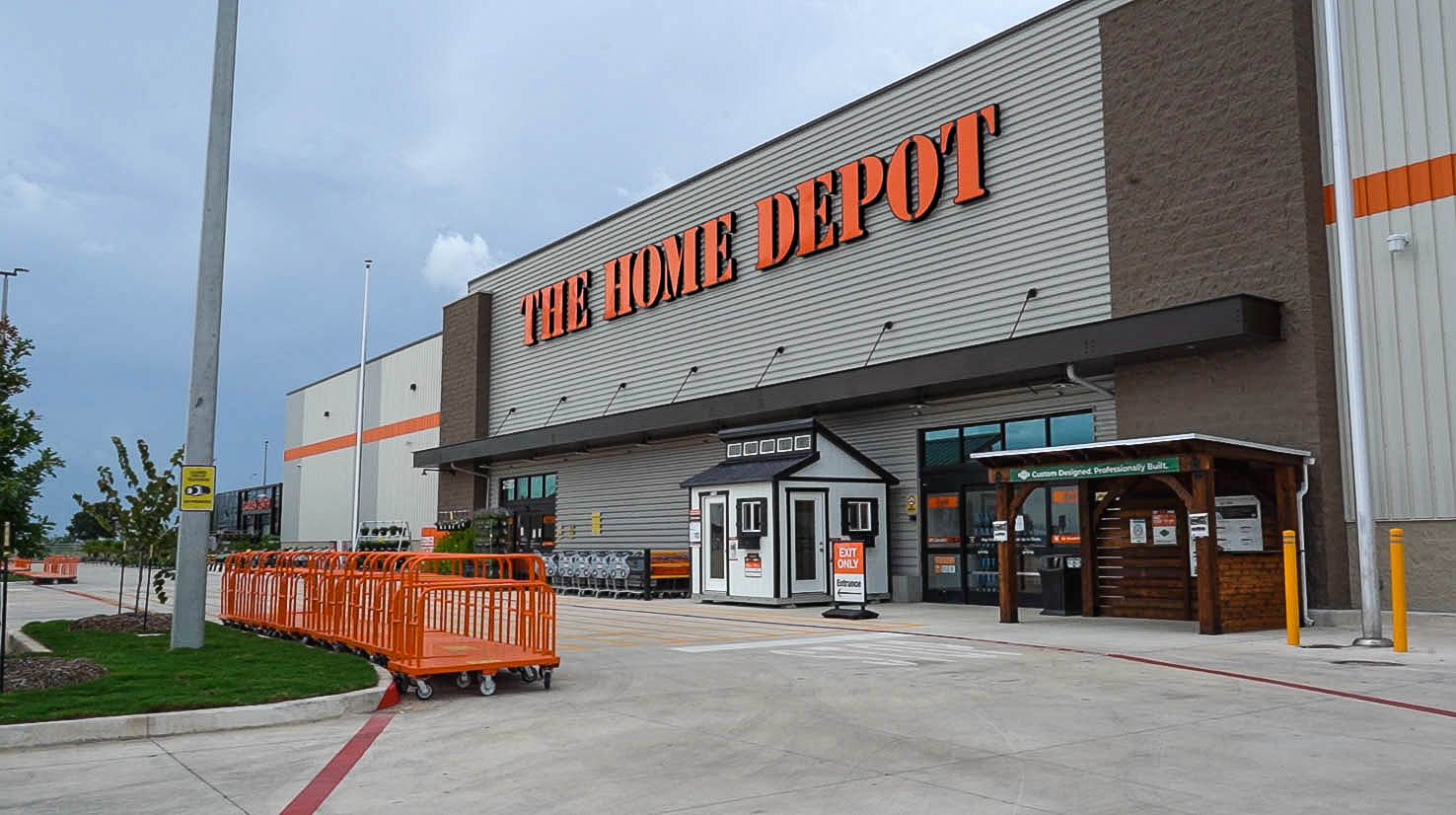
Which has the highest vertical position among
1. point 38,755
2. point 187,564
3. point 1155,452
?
point 1155,452

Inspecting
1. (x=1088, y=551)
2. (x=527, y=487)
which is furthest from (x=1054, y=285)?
(x=527, y=487)

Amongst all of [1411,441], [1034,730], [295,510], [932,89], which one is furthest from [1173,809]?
[295,510]

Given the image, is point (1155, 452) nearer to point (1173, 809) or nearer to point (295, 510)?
point (1173, 809)

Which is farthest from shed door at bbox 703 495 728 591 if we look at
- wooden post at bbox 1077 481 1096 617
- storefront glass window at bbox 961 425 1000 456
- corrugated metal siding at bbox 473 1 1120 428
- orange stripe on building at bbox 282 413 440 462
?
orange stripe on building at bbox 282 413 440 462

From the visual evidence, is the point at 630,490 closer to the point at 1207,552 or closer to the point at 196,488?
the point at 196,488

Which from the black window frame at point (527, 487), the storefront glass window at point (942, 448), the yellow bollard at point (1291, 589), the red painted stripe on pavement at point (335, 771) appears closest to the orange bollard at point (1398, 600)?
the yellow bollard at point (1291, 589)

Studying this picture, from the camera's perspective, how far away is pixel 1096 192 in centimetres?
1939

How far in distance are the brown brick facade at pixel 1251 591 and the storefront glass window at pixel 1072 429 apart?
414cm

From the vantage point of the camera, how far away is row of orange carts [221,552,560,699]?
1062 cm

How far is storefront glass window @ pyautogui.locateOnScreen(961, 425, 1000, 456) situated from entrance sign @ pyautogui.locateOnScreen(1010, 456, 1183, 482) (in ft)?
12.0

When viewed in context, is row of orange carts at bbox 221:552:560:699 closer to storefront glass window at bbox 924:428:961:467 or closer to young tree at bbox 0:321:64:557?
young tree at bbox 0:321:64:557

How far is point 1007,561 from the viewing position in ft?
58.1

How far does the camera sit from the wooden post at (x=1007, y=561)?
57.2 ft

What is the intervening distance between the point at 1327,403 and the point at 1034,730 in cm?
1022
